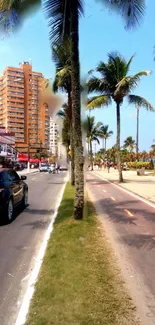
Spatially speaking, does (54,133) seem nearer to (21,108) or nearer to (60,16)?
(21,108)

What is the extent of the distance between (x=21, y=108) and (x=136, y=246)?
91.2 m

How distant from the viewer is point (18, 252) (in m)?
7.09

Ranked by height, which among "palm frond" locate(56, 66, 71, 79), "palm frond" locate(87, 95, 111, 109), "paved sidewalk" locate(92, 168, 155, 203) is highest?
"palm frond" locate(56, 66, 71, 79)

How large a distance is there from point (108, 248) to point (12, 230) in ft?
10.3

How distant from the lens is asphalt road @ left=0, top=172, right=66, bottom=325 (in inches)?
180

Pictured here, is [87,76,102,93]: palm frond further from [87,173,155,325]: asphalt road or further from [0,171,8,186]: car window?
[0,171,8,186]: car window

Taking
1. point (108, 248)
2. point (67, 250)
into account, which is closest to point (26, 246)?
point (67, 250)

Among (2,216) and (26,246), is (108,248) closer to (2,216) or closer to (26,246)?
(26,246)

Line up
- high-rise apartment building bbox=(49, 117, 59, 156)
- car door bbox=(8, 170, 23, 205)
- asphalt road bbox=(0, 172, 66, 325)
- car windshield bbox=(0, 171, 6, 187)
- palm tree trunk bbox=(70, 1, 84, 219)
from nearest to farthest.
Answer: asphalt road bbox=(0, 172, 66, 325) → palm tree trunk bbox=(70, 1, 84, 219) → car windshield bbox=(0, 171, 6, 187) → car door bbox=(8, 170, 23, 205) → high-rise apartment building bbox=(49, 117, 59, 156)

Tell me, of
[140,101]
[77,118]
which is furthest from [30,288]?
[140,101]

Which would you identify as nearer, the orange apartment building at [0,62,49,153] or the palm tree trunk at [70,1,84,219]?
the palm tree trunk at [70,1,84,219]

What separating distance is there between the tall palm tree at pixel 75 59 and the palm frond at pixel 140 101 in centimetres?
1682

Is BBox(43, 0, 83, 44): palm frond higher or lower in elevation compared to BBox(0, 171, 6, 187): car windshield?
higher

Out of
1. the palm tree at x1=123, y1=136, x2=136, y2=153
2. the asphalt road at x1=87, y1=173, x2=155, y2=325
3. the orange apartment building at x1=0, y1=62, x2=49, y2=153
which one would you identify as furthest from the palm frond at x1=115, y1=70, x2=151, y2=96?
the palm tree at x1=123, y1=136, x2=136, y2=153
